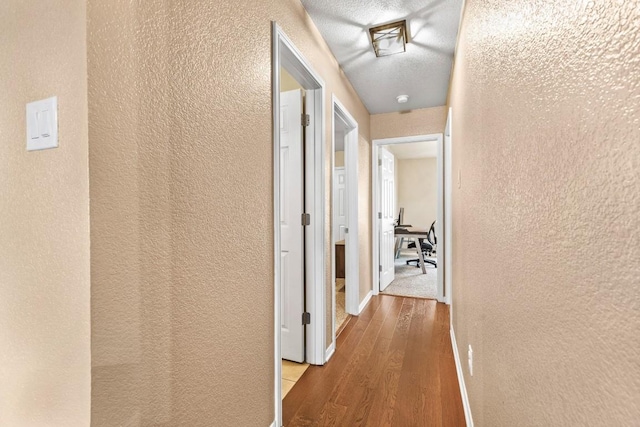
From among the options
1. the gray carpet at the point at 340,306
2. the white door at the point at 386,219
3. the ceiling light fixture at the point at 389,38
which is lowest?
the gray carpet at the point at 340,306

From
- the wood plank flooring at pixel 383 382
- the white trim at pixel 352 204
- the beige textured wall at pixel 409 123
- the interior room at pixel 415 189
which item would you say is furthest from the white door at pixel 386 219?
the interior room at pixel 415 189

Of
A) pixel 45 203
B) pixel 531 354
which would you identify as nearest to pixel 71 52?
pixel 45 203

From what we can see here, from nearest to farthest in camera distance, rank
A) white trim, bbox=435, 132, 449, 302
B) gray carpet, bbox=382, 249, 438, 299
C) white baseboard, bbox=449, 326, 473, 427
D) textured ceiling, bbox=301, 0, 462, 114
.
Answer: white baseboard, bbox=449, 326, 473, 427 < textured ceiling, bbox=301, 0, 462, 114 < white trim, bbox=435, 132, 449, 302 < gray carpet, bbox=382, 249, 438, 299

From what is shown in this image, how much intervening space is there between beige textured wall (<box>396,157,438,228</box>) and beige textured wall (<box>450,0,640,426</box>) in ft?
23.0

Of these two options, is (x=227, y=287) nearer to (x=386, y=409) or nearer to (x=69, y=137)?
(x=69, y=137)

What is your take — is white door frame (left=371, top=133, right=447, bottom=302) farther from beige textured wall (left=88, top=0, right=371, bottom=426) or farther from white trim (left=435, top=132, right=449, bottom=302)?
beige textured wall (left=88, top=0, right=371, bottom=426)

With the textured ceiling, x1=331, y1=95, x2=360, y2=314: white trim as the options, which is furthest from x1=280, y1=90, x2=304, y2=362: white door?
x1=331, y1=95, x2=360, y2=314: white trim

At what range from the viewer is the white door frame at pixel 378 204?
354 centimetres

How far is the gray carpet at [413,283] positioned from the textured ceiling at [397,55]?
7.88 feet

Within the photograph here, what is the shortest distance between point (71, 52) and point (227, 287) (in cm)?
84

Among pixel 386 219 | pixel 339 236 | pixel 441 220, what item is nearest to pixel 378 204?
pixel 386 219

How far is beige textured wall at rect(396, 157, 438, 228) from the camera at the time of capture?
25.3ft

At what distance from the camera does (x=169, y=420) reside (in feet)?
2.95

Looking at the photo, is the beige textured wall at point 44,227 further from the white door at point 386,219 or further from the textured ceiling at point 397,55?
the white door at point 386,219
